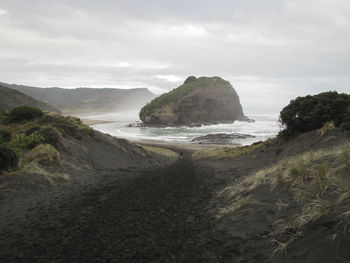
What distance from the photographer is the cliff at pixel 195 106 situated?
10231 cm

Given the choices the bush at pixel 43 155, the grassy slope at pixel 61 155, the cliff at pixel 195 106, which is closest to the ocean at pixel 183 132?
the cliff at pixel 195 106

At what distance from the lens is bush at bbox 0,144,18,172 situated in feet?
39.9

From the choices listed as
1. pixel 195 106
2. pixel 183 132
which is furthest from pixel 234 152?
pixel 195 106

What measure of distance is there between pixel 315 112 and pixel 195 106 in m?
88.0

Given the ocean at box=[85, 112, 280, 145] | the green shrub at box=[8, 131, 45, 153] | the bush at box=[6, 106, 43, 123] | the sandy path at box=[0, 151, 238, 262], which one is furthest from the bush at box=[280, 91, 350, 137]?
the ocean at box=[85, 112, 280, 145]

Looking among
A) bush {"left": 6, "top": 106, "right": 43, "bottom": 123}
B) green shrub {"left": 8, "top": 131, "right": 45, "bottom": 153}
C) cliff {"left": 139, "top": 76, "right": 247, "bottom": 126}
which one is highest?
cliff {"left": 139, "top": 76, "right": 247, "bottom": 126}

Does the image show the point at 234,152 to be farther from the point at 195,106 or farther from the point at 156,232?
the point at 195,106

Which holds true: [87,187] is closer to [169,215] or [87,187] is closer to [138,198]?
[138,198]

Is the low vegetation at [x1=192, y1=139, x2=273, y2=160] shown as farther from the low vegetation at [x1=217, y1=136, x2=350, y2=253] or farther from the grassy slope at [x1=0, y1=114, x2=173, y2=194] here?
the low vegetation at [x1=217, y1=136, x2=350, y2=253]

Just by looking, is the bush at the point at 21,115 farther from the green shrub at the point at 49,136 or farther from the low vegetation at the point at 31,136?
the green shrub at the point at 49,136

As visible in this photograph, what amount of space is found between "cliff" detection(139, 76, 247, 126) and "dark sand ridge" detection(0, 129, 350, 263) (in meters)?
87.2

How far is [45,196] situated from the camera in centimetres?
1055

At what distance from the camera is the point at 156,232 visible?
22.3 feet

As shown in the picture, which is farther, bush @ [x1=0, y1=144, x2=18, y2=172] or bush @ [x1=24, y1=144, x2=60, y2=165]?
bush @ [x1=24, y1=144, x2=60, y2=165]
